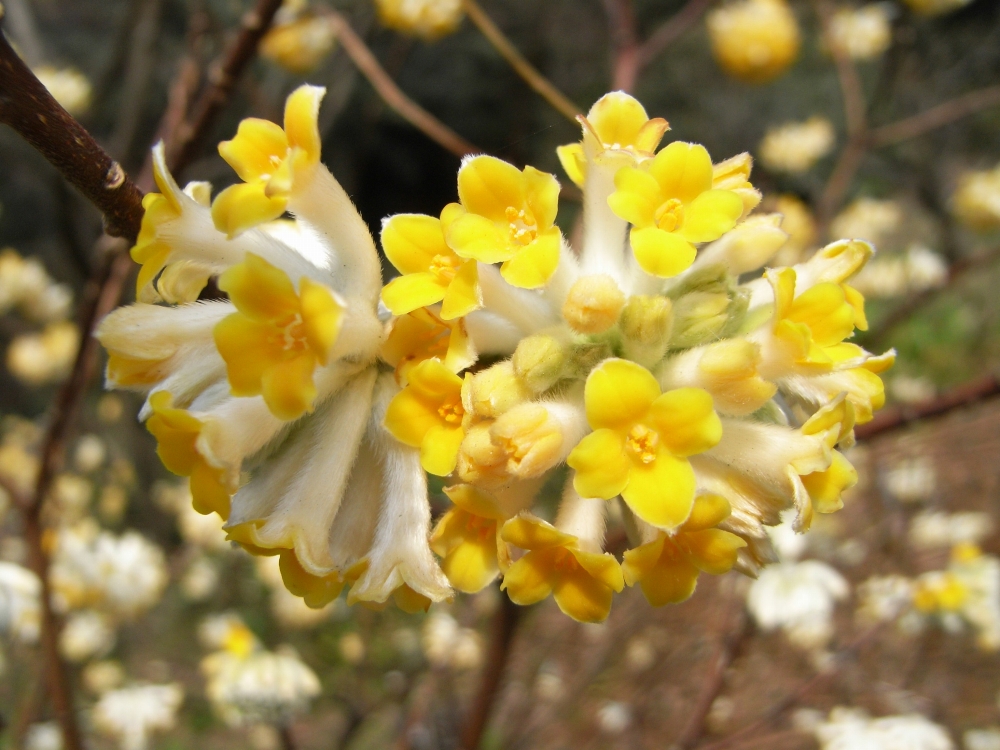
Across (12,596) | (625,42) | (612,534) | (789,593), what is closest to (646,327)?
(612,534)

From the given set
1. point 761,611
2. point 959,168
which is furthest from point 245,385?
point 959,168

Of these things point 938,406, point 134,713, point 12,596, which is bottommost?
point 134,713

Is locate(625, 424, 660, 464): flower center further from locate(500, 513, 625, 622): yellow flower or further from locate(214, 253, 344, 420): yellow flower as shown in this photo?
locate(214, 253, 344, 420): yellow flower

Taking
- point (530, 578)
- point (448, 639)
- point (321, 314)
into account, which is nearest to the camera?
point (321, 314)

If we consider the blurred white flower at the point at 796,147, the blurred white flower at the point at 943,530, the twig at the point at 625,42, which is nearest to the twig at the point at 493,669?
the twig at the point at 625,42

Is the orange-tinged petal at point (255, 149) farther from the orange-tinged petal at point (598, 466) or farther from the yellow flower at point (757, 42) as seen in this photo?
the yellow flower at point (757, 42)

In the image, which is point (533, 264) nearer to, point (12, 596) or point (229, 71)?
point (229, 71)

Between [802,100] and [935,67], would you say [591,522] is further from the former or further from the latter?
[935,67]
